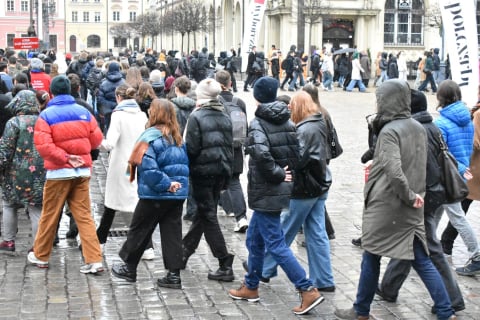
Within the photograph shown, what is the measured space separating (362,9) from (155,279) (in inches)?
1817

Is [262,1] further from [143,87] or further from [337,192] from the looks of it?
[143,87]

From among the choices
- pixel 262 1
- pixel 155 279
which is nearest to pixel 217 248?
pixel 155 279

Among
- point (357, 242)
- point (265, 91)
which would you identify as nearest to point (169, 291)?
point (265, 91)

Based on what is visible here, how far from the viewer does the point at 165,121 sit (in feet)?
23.6

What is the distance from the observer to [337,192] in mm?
12391

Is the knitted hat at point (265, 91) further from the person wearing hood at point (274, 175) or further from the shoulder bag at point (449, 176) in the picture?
the shoulder bag at point (449, 176)

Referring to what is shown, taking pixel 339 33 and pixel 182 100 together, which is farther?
pixel 339 33

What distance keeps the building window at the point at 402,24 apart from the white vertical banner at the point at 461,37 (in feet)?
145

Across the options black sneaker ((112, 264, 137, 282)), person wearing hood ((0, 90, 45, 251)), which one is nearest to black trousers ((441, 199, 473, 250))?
black sneaker ((112, 264, 137, 282))

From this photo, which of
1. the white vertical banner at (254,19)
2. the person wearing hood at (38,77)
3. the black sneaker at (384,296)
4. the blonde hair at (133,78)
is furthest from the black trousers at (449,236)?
the white vertical banner at (254,19)

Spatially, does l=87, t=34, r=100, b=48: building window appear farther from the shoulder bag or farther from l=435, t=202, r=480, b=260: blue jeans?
the shoulder bag

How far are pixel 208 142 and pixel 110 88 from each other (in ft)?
24.4

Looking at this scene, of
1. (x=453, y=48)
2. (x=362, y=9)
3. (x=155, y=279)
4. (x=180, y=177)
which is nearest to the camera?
(x=180, y=177)

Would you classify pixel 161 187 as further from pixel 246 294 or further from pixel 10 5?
pixel 10 5
